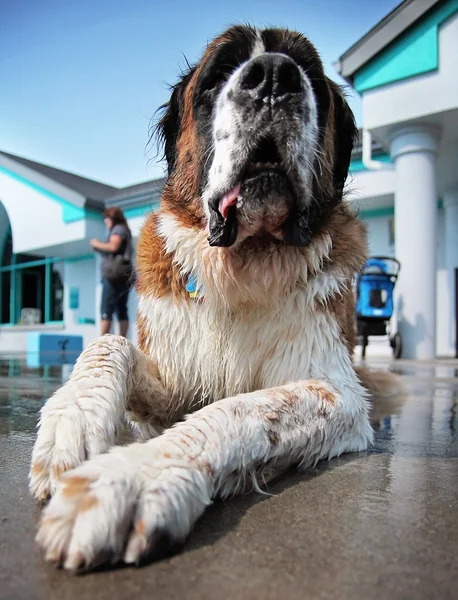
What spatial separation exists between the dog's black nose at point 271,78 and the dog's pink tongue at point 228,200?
290 mm

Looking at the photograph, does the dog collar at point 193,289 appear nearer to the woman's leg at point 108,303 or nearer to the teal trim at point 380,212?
the woman's leg at point 108,303

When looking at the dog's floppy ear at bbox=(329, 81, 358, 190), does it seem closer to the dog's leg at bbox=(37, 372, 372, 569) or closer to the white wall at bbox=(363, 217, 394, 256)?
the dog's leg at bbox=(37, 372, 372, 569)

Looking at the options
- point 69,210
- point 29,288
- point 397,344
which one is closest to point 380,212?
point 397,344

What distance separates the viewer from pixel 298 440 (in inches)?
Answer: 55.4

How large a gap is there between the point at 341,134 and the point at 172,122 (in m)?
0.76

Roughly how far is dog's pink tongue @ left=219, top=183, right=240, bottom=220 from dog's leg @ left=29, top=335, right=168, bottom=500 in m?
0.54

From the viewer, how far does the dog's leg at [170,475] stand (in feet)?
2.67

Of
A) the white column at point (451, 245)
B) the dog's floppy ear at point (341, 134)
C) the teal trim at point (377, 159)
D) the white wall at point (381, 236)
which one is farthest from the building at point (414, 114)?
the dog's floppy ear at point (341, 134)

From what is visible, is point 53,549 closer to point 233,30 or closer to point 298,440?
point 298,440

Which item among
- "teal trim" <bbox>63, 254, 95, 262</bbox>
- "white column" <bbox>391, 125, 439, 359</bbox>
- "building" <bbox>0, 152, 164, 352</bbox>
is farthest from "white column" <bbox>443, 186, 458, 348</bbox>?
"teal trim" <bbox>63, 254, 95, 262</bbox>

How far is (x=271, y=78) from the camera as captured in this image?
1.62 m

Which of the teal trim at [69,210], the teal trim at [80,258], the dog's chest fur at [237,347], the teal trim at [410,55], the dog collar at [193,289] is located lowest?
the dog's chest fur at [237,347]

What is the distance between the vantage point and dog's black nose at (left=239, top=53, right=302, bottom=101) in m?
1.62

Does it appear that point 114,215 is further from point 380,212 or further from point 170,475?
point 380,212
